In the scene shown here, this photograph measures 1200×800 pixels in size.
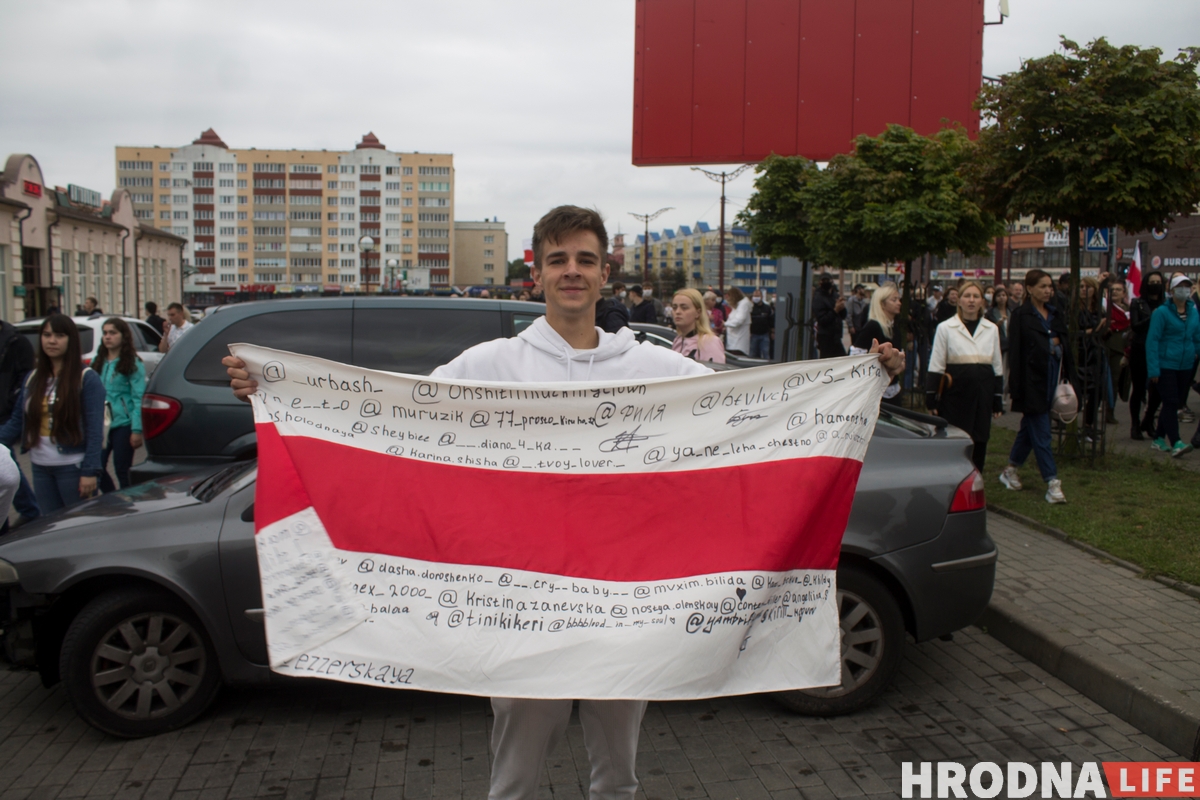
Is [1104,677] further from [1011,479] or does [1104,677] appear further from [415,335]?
[415,335]

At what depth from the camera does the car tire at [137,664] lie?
412 centimetres

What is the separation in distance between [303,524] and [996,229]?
15.0m

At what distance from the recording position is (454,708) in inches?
176

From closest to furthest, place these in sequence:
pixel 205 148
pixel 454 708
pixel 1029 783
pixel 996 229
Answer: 1. pixel 1029 783
2. pixel 454 708
3. pixel 996 229
4. pixel 205 148

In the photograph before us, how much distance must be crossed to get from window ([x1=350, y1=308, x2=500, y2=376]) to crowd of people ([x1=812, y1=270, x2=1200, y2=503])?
10.8ft

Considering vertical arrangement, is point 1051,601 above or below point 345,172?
below

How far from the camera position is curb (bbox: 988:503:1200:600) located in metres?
5.88

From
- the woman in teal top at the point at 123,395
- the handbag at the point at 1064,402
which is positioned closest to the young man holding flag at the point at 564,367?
the woman in teal top at the point at 123,395

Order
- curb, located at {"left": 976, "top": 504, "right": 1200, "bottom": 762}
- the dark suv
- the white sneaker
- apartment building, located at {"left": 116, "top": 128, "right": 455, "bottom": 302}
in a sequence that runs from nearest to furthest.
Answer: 1. curb, located at {"left": 976, "top": 504, "right": 1200, "bottom": 762}
2. the dark suv
3. the white sneaker
4. apartment building, located at {"left": 116, "top": 128, "right": 455, "bottom": 302}

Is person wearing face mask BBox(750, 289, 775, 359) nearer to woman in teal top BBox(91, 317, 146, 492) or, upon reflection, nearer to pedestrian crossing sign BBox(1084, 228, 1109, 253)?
pedestrian crossing sign BBox(1084, 228, 1109, 253)

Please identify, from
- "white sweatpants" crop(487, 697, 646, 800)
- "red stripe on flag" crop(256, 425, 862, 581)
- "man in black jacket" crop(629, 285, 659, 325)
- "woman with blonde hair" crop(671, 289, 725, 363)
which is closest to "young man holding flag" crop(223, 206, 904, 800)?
"white sweatpants" crop(487, 697, 646, 800)

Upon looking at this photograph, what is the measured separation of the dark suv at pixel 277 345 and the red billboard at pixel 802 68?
1480 centimetres

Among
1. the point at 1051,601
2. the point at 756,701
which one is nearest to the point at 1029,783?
the point at 756,701

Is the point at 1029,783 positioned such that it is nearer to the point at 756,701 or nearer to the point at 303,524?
the point at 756,701
